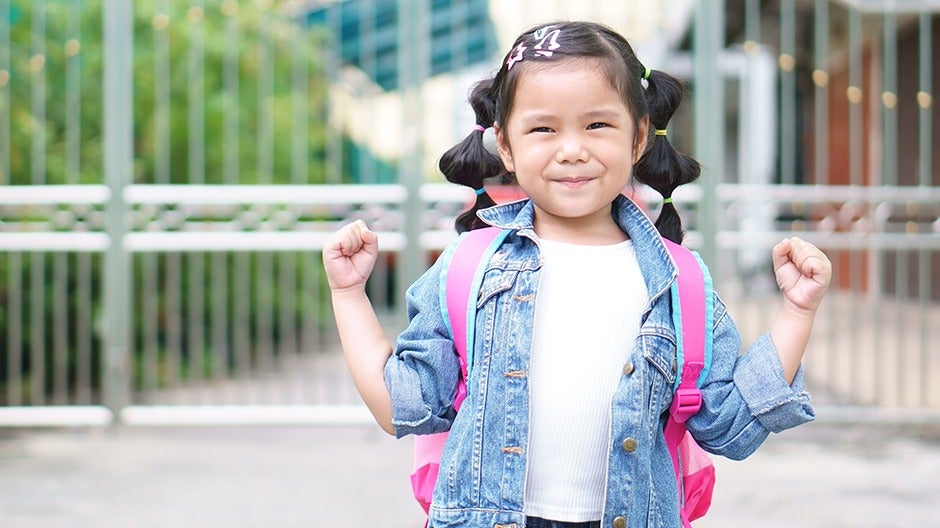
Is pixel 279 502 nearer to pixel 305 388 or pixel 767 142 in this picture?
pixel 305 388

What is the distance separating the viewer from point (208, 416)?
18.2 feet

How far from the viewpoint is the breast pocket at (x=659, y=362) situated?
1.71m

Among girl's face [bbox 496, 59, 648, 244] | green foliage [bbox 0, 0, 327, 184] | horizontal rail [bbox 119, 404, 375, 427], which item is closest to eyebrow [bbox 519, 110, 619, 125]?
girl's face [bbox 496, 59, 648, 244]

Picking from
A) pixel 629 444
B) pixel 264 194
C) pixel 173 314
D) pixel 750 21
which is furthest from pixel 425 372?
pixel 173 314

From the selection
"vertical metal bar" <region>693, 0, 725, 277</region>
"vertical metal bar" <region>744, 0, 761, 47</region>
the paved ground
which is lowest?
the paved ground

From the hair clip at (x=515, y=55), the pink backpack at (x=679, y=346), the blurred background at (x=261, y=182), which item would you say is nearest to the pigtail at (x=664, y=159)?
the pink backpack at (x=679, y=346)

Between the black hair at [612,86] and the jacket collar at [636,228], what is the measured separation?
0.38ft

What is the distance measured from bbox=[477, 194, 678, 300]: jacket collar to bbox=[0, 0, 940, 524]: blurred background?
3.34 m

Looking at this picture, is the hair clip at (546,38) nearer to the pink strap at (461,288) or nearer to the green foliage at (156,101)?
the pink strap at (461,288)

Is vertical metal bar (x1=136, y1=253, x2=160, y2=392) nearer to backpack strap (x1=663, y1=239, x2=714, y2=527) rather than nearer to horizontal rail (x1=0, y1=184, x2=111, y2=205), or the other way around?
horizontal rail (x1=0, y1=184, x2=111, y2=205)

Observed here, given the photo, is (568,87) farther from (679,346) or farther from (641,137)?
(679,346)

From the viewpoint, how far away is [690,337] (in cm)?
174

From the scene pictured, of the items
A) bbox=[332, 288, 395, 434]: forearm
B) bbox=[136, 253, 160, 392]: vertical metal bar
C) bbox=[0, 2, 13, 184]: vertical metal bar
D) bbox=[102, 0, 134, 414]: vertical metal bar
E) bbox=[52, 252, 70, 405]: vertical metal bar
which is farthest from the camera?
bbox=[136, 253, 160, 392]: vertical metal bar

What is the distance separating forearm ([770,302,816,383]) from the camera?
Answer: 174 centimetres
